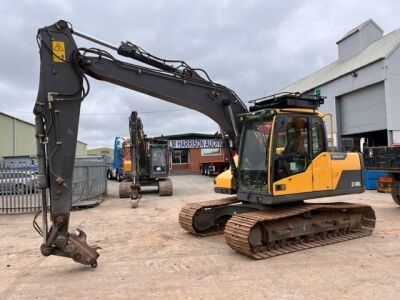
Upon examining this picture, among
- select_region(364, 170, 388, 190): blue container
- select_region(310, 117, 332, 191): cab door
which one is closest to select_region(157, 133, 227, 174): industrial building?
select_region(364, 170, 388, 190): blue container

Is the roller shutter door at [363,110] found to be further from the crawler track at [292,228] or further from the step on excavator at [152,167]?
the crawler track at [292,228]

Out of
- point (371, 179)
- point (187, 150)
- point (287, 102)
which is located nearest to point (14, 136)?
point (187, 150)

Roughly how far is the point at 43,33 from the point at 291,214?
529cm

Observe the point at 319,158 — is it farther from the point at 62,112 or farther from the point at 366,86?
the point at 366,86

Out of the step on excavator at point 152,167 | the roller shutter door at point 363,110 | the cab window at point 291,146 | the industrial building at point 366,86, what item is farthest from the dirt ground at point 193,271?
the roller shutter door at point 363,110

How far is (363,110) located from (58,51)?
77.6 ft

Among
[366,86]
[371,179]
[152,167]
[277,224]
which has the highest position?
[366,86]

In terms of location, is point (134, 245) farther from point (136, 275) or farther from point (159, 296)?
point (159, 296)

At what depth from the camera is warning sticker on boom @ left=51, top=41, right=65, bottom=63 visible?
6484mm

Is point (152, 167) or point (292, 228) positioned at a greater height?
point (152, 167)

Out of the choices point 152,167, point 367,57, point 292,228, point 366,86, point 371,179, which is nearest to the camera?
point 292,228

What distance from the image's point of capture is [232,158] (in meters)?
8.79

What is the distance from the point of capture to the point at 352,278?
5.89 m

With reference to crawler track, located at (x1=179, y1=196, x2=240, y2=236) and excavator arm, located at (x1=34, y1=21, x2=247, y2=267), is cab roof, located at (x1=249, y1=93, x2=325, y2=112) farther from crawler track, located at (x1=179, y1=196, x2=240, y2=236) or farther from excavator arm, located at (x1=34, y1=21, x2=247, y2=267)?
excavator arm, located at (x1=34, y1=21, x2=247, y2=267)
